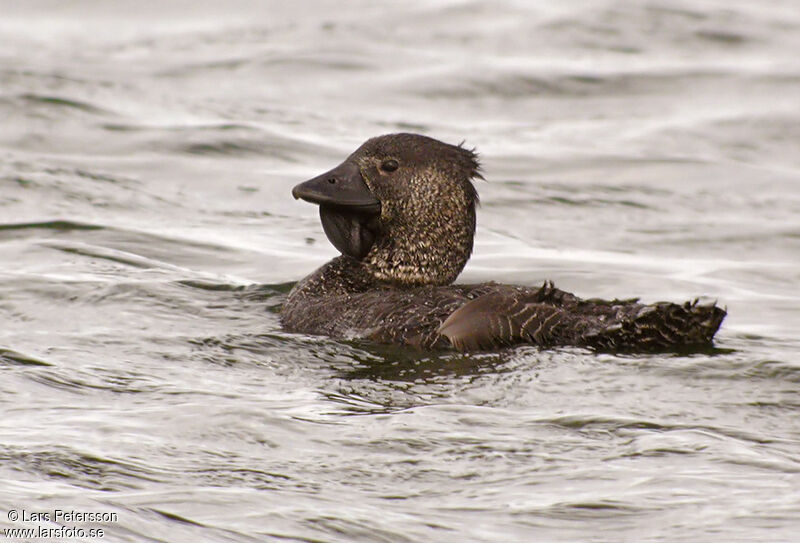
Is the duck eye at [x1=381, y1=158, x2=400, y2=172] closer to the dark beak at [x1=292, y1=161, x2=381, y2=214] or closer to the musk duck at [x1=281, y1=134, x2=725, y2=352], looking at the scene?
the musk duck at [x1=281, y1=134, x2=725, y2=352]

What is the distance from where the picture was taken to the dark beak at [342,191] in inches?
316

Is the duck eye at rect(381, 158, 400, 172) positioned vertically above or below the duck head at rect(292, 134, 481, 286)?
above

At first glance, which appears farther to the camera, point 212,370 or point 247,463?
point 212,370

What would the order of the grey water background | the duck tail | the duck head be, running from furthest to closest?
the duck head
the duck tail
the grey water background

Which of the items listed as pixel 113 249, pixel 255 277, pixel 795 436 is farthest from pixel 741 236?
pixel 795 436

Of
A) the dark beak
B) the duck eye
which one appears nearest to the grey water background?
the dark beak

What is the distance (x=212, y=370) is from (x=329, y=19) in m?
13.5

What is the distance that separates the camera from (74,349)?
25.2 feet

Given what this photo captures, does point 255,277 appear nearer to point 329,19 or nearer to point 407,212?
point 407,212

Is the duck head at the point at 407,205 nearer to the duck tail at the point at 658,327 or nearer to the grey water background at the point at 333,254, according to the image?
the grey water background at the point at 333,254

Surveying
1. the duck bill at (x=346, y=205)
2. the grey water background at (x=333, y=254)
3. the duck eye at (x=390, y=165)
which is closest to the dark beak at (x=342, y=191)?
the duck bill at (x=346, y=205)

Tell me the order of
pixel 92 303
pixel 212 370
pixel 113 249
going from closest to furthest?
pixel 212 370, pixel 92 303, pixel 113 249

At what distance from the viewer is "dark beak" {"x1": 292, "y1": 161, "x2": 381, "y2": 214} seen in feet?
26.3

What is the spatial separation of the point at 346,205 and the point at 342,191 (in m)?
0.08
